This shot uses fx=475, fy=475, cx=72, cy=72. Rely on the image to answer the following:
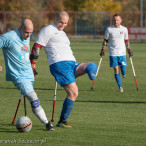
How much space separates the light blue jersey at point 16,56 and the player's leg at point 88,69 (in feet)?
3.07

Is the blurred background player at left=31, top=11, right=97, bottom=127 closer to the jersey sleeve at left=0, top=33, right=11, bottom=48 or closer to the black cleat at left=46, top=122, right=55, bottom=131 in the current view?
the black cleat at left=46, top=122, right=55, bottom=131

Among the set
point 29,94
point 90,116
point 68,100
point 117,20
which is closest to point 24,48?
point 29,94

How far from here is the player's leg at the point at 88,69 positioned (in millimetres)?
8148

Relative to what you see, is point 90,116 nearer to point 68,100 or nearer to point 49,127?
point 68,100

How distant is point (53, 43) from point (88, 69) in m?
0.89

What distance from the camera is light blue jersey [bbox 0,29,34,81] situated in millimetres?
7988

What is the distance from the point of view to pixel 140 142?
759 cm

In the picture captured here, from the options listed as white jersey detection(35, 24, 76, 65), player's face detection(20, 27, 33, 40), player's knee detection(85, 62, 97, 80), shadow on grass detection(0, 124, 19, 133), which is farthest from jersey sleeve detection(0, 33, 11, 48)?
shadow on grass detection(0, 124, 19, 133)

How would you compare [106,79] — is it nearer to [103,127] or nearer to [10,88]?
[10,88]

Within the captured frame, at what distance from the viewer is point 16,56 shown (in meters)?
8.06

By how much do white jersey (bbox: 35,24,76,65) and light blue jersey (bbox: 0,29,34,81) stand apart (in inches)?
18.2

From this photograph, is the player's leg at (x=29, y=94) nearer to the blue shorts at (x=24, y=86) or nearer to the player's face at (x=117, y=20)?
the blue shorts at (x=24, y=86)

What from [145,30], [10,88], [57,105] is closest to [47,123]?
[57,105]

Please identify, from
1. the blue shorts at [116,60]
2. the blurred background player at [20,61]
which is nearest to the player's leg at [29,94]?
the blurred background player at [20,61]
